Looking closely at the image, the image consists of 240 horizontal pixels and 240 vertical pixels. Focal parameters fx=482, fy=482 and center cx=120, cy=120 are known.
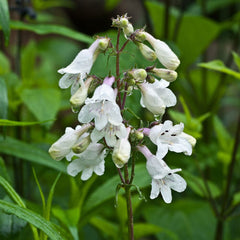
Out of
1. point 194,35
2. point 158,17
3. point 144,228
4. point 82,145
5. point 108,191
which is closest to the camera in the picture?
point 82,145

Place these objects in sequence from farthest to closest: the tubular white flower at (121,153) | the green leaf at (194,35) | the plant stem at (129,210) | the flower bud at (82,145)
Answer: the green leaf at (194,35) < the plant stem at (129,210) < the flower bud at (82,145) < the tubular white flower at (121,153)

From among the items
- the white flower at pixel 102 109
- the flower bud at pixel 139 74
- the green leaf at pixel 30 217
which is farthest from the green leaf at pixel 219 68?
the green leaf at pixel 30 217

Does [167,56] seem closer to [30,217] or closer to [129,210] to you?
[129,210]

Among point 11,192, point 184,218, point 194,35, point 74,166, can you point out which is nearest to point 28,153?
point 11,192

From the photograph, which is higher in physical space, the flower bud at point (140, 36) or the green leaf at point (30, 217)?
the flower bud at point (140, 36)

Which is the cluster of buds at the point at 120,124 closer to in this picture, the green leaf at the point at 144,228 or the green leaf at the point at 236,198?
the green leaf at the point at 144,228
